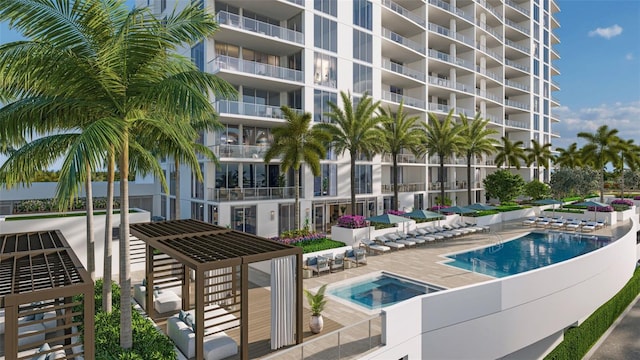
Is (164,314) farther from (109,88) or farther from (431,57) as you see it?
(431,57)

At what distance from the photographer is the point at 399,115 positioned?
29.4m

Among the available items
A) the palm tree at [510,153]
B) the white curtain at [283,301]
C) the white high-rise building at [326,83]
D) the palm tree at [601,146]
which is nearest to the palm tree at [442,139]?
the white high-rise building at [326,83]

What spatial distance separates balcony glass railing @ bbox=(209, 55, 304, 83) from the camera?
24141mm

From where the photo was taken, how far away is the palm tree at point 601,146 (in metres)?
44.5

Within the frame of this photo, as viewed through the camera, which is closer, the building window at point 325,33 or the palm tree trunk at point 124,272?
the palm tree trunk at point 124,272

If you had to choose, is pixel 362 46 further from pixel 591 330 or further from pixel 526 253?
pixel 591 330

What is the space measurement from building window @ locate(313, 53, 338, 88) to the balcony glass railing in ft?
5.36

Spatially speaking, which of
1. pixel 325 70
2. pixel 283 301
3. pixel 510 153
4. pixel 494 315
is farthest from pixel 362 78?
pixel 283 301

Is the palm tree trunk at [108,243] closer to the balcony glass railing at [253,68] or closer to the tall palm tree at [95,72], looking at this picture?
the tall palm tree at [95,72]

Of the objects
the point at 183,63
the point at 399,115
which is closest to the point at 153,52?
the point at 183,63

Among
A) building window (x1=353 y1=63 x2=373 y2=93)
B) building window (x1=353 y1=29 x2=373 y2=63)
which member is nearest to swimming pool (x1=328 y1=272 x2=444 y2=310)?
building window (x1=353 y1=63 x2=373 y2=93)

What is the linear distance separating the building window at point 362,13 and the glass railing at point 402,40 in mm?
2918

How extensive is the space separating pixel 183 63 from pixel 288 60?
1938cm

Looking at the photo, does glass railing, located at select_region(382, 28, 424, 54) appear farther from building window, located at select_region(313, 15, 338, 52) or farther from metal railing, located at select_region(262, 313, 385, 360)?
metal railing, located at select_region(262, 313, 385, 360)
